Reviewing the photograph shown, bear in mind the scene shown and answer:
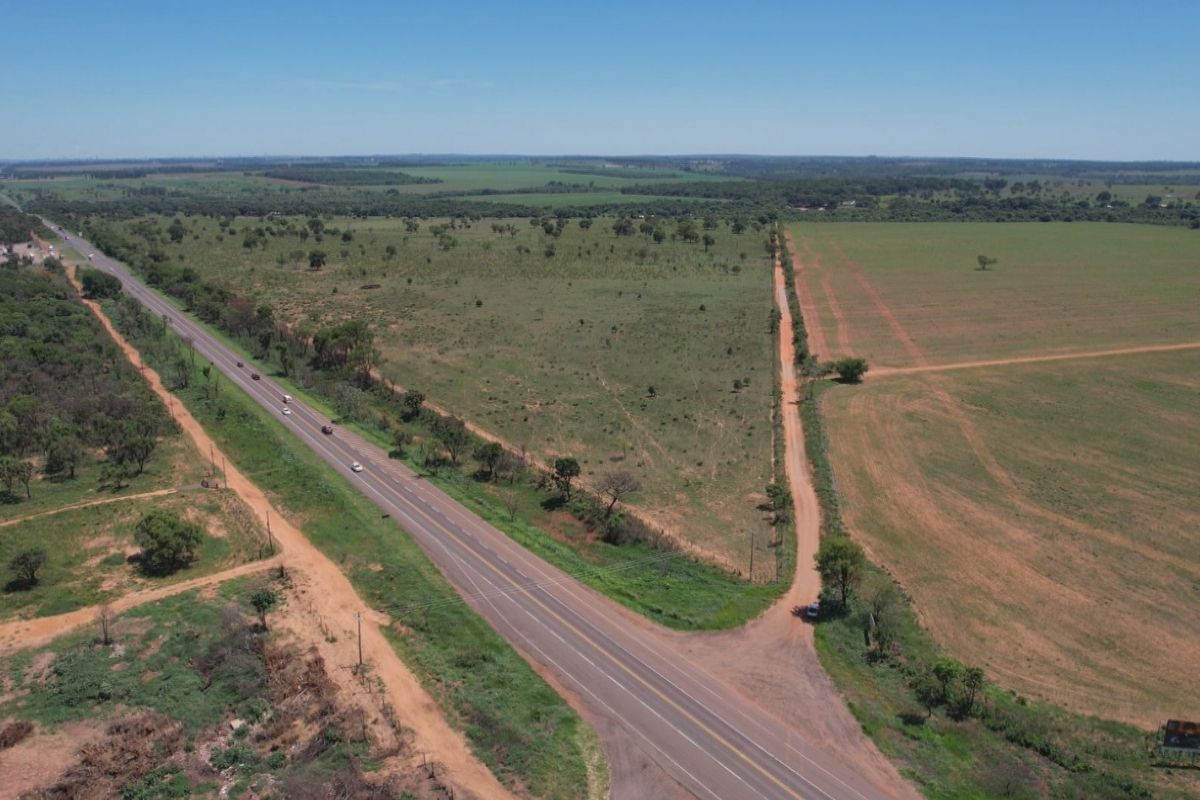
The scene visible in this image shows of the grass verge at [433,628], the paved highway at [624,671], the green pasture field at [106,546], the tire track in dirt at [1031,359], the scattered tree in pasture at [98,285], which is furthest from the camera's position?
the scattered tree in pasture at [98,285]

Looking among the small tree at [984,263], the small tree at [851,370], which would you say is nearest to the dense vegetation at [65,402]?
the small tree at [851,370]

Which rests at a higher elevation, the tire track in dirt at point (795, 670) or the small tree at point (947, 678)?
the small tree at point (947, 678)

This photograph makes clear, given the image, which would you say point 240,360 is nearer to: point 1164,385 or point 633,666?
point 633,666

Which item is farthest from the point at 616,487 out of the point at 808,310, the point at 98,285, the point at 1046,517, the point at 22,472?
the point at 98,285

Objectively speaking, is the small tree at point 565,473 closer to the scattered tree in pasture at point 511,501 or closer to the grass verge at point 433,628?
the scattered tree in pasture at point 511,501

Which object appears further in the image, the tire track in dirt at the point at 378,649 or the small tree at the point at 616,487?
the small tree at the point at 616,487

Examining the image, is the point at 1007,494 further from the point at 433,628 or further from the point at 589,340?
the point at 589,340
